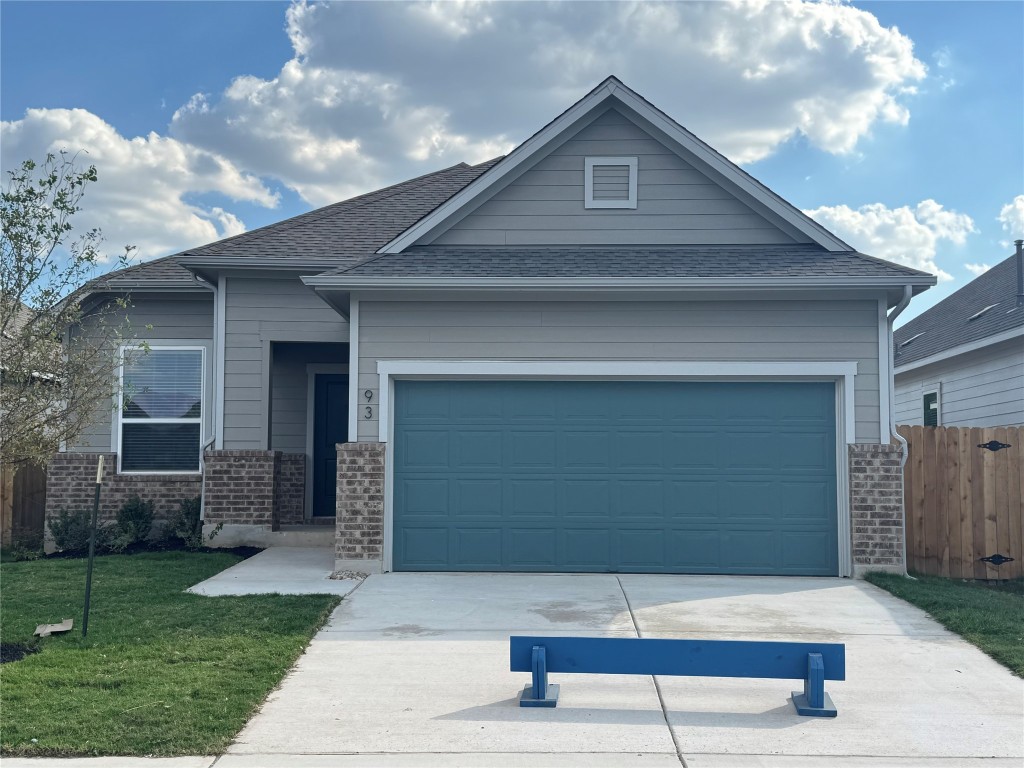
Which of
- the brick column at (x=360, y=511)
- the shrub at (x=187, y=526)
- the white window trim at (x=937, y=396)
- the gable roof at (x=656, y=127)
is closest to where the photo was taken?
the brick column at (x=360, y=511)

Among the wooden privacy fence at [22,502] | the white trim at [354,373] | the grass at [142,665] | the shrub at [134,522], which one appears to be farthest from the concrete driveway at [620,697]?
the wooden privacy fence at [22,502]

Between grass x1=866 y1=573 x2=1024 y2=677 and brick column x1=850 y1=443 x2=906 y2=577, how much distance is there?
20cm

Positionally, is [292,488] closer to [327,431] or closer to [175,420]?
[327,431]

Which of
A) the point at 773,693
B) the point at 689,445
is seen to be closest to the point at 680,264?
the point at 689,445

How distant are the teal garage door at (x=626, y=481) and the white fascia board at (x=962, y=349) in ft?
18.9

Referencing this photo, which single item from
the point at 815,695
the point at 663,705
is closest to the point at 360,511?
the point at 663,705

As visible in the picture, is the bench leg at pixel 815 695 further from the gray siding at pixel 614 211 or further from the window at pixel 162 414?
the window at pixel 162 414

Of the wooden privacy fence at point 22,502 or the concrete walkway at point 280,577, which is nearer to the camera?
the concrete walkway at point 280,577

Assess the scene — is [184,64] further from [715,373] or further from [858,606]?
[858,606]

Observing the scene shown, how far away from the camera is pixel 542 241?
12.2 metres

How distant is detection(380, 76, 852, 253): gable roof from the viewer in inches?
466

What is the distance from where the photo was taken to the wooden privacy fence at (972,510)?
39.1 ft

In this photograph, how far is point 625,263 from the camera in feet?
37.6

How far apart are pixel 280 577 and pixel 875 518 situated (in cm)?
691
